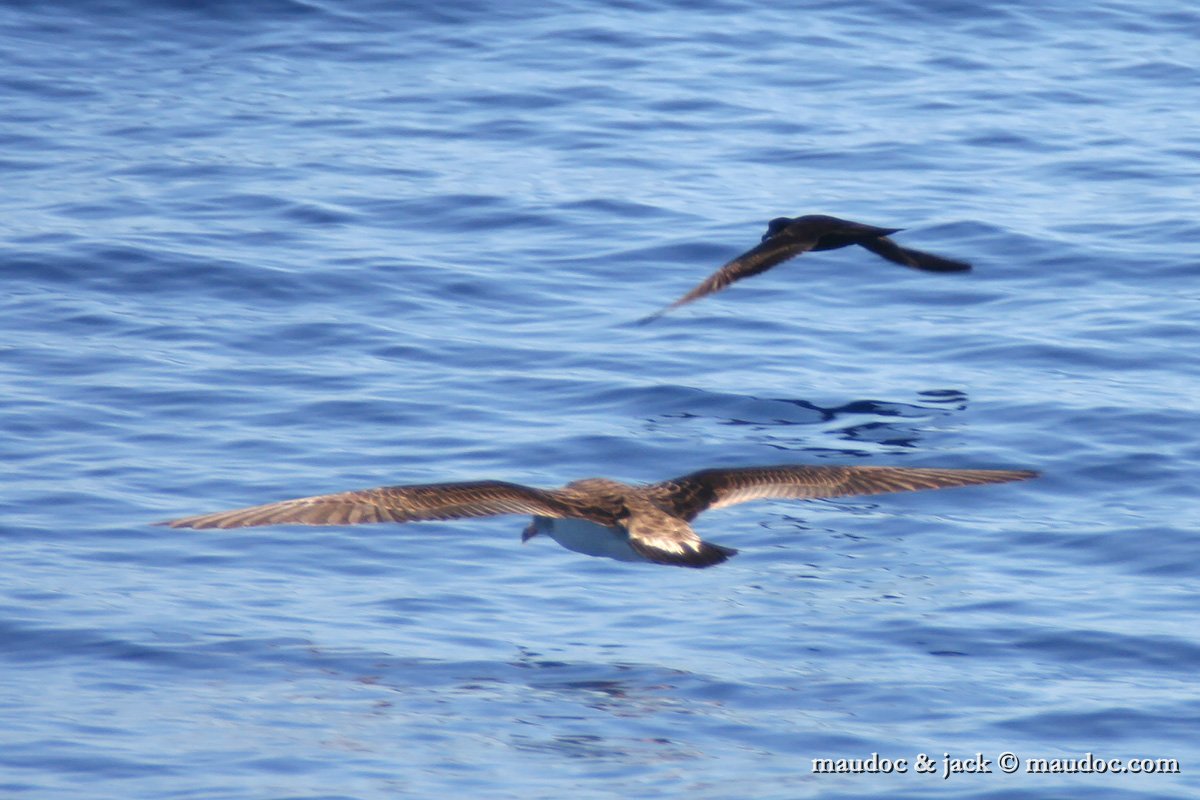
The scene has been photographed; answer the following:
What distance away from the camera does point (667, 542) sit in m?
7.84

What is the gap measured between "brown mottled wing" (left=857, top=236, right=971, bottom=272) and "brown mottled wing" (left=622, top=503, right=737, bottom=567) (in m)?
4.51

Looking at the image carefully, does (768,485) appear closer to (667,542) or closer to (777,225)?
(667,542)

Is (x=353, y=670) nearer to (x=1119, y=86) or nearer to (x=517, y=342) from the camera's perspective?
(x=517, y=342)

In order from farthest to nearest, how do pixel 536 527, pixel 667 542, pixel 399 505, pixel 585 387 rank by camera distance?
pixel 585 387 → pixel 536 527 → pixel 667 542 → pixel 399 505

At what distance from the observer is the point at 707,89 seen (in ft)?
57.4

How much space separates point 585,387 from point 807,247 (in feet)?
5.78

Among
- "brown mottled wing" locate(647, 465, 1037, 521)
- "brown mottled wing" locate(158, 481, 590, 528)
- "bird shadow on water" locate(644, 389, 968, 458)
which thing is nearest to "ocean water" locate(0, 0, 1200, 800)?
"bird shadow on water" locate(644, 389, 968, 458)

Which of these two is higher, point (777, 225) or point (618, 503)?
point (777, 225)

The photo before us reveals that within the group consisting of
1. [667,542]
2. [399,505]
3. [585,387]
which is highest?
[399,505]

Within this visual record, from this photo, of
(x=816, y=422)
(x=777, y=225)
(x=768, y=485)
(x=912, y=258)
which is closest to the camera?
(x=768, y=485)

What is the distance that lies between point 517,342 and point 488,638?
13.4 feet

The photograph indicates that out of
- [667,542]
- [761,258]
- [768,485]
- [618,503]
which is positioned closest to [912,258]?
[761,258]

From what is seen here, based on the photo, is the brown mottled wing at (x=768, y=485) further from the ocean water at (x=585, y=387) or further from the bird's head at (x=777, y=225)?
the bird's head at (x=777, y=225)

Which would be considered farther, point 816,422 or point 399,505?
point 816,422
